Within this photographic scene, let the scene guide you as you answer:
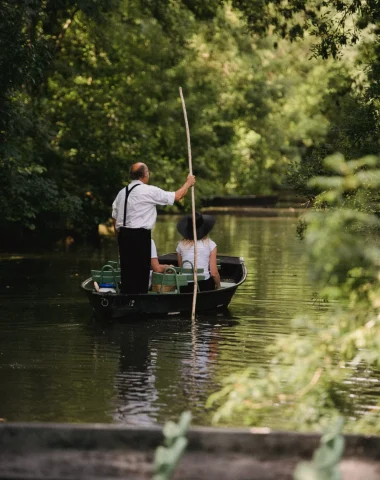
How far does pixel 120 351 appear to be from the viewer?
45.0ft

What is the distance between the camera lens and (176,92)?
158 feet

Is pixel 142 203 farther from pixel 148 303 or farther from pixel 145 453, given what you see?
pixel 145 453

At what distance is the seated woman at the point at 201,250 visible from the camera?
688 inches

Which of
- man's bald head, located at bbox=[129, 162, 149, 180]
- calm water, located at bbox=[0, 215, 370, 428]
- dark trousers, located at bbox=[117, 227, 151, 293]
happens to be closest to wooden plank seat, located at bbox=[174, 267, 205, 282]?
calm water, located at bbox=[0, 215, 370, 428]

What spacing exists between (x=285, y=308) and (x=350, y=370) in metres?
6.19

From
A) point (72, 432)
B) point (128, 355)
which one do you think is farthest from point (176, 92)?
point (72, 432)

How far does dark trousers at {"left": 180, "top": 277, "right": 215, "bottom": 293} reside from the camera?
17.5 metres

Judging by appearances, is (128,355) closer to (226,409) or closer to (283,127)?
(226,409)

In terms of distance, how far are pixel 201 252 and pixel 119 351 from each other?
3.98m

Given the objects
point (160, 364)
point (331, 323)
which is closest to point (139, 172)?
point (160, 364)

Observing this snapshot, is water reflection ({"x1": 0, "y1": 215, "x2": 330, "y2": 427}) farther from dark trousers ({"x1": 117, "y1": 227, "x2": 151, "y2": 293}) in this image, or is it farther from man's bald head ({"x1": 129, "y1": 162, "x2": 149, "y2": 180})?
man's bald head ({"x1": 129, "y1": 162, "x2": 149, "y2": 180})

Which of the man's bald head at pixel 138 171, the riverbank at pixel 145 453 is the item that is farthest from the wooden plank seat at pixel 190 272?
the riverbank at pixel 145 453

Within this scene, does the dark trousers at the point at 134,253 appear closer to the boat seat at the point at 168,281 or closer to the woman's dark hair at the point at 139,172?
the boat seat at the point at 168,281

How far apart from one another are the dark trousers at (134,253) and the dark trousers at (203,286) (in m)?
1.41
